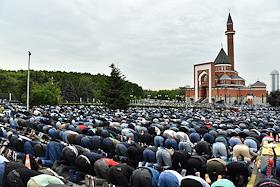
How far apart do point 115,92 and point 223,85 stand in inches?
2068

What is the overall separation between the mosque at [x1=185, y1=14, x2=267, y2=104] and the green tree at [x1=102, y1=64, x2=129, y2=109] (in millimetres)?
48793

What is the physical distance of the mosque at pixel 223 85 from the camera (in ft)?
308

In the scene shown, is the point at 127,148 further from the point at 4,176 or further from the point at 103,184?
the point at 4,176

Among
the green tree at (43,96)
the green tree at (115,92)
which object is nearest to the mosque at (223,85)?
the green tree at (115,92)

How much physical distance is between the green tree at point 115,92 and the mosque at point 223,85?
4879 centimetres

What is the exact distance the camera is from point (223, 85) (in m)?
94.1

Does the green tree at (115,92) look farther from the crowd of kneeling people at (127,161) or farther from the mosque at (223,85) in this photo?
the mosque at (223,85)

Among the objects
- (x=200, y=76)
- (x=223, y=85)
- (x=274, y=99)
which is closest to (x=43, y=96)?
(x=200, y=76)

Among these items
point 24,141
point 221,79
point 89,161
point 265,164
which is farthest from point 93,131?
point 221,79

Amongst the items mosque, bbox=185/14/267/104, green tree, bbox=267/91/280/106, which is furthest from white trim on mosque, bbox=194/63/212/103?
green tree, bbox=267/91/280/106

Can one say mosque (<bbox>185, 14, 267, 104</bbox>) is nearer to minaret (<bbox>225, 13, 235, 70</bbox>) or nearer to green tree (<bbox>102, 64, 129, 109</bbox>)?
minaret (<bbox>225, 13, 235, 70</bbox>)

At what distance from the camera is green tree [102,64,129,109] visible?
48.1m

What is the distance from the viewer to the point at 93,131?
60.4 feet

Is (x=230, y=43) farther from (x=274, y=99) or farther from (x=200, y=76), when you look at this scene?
(x=274, y=99)
